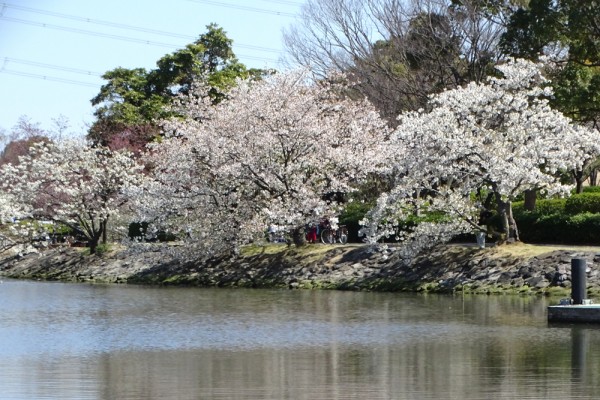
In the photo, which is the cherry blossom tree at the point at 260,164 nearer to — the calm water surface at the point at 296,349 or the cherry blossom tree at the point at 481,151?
the cherry blossom tree at the point at 481,151

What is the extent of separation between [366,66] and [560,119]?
19051 millimetres

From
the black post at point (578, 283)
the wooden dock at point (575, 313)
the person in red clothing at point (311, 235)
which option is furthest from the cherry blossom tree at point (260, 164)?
the wooden dock at point (575, 313)

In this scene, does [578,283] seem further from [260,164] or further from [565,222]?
[260,164]

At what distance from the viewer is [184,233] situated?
41.5 m

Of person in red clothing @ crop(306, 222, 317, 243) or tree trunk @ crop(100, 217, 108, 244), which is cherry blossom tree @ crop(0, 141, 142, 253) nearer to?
tree trunk @ crop(100, 217, 108, 244)

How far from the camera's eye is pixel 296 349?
843 inches

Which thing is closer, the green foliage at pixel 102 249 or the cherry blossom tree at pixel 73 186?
the cherry blossom tree at pixel 73 186

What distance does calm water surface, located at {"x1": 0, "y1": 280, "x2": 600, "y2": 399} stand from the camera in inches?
658

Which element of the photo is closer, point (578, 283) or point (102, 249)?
point (578, 283)

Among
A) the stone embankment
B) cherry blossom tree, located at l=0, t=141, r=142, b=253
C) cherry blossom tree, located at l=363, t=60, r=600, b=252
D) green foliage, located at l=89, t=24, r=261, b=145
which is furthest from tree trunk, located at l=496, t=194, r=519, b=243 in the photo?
green foliage, located at l=89, t=24, r=261, b=145

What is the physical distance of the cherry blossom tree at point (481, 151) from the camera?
32906 mm

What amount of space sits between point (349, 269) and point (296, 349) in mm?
15579

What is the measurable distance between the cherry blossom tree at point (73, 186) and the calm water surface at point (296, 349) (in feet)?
45.0

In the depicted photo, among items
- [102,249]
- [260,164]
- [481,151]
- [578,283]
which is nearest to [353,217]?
[260,164]
